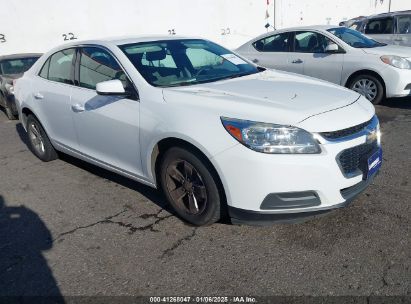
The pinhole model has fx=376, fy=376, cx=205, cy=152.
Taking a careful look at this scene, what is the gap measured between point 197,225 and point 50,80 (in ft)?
8.53

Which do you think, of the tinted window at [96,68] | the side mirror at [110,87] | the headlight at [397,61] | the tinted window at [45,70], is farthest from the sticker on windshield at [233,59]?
the headlight at [397,61]

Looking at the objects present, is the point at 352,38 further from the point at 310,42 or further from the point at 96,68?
the point at 96,68

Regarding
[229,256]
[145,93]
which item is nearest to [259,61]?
[145,93]

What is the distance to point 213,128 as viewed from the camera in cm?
274

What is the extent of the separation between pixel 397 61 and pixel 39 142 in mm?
5902

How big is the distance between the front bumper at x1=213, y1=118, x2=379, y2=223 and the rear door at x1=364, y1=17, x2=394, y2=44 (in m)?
7.81

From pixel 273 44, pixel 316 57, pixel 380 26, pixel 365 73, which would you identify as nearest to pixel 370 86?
pixel 365 73

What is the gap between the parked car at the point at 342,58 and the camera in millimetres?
6492

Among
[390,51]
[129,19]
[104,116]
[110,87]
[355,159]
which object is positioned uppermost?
[129,19]

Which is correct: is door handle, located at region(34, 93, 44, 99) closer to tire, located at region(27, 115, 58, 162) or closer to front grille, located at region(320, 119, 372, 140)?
tire, located at region(27, 115, 58, 162)

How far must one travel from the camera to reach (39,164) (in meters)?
5.03

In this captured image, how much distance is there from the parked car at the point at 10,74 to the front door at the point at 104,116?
424 centimetres

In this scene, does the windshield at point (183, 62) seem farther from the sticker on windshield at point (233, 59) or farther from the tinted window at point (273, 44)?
the tinted window at point (273, 44)

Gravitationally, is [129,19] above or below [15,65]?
above
